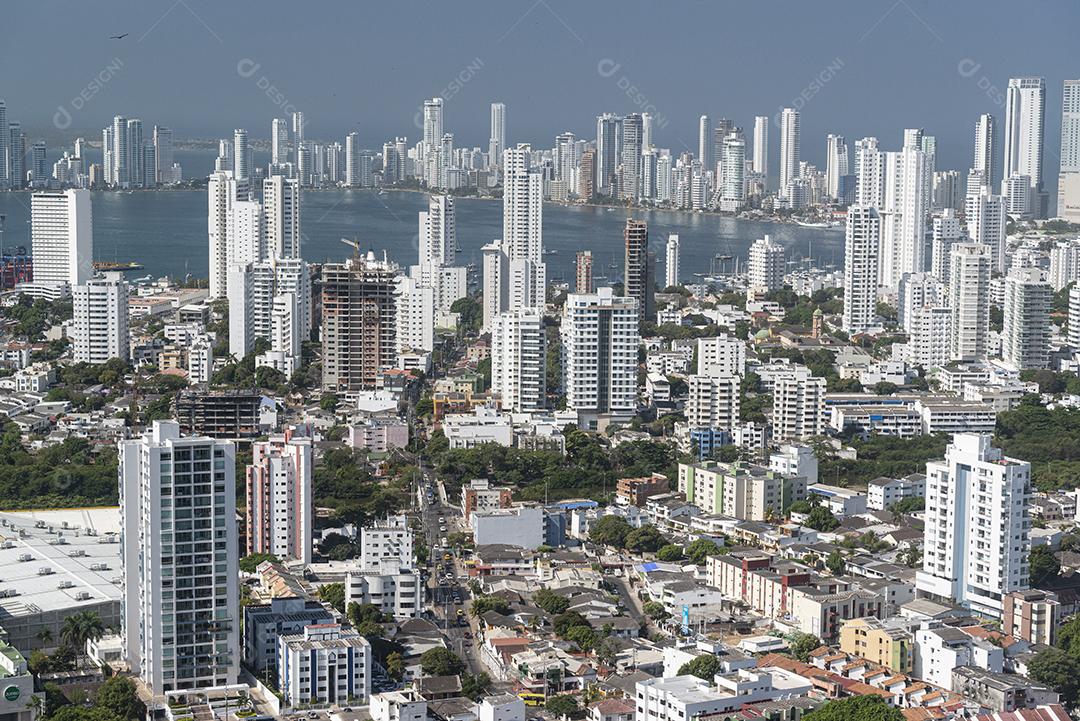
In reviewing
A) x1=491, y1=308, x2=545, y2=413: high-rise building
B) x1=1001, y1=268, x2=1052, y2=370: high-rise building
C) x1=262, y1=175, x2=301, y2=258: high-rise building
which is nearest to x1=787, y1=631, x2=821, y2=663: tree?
x1=491, y1=308, x2=545, y2=413: high-rise building

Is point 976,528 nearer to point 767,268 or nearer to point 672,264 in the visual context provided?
point 767,268

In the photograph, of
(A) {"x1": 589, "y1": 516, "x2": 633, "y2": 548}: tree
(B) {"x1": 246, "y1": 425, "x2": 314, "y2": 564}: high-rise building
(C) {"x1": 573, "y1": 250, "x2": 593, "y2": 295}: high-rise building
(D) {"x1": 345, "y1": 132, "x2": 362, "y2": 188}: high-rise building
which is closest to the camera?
(B) {"x1": 246, "y1": 425, "x2": 314, "y2": 564}: high-rise building

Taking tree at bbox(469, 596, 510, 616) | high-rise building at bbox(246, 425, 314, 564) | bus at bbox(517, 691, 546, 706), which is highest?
high-rise building at bbox(246, 425, 314, 564)

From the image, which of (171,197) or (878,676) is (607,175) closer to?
(171,197)

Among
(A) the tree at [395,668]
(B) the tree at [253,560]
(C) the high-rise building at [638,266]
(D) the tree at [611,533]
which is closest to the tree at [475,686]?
(A) the tree at [395,668]

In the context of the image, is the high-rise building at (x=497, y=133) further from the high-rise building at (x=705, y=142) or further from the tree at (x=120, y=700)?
the tree at (x=120, y=700)

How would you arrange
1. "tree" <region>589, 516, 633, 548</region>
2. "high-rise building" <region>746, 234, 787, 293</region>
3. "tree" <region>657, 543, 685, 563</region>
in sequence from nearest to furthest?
"tree" <region>657, 543, 685, 563</region> → "tree" <region>589, 516, 633, 548</region> → "high-rise building" <region>746, 234, 787, 293</region>

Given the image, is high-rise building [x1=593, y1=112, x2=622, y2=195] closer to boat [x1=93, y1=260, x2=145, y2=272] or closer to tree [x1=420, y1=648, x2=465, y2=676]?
boat [x1=93, y1=260, x2=145, y2=272]
